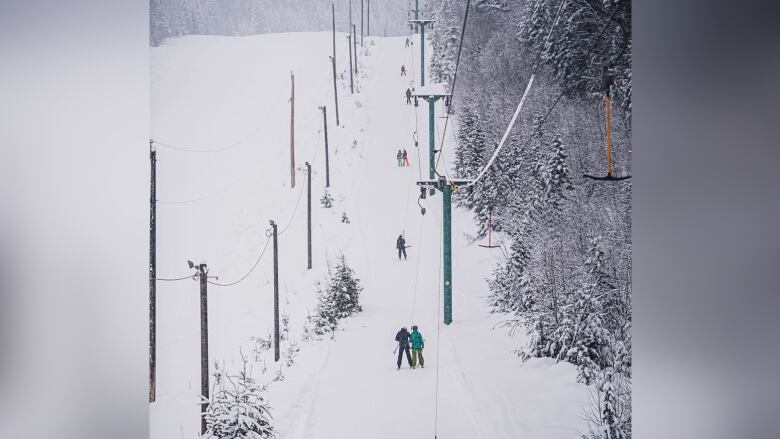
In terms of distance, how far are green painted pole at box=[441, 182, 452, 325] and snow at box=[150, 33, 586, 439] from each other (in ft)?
0.22

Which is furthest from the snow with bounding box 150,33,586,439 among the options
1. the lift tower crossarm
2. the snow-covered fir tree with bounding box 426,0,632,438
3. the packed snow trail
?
the snow-covered fir tree with bounding box 426,0,632,438

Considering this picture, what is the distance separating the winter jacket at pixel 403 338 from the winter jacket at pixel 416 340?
5cm

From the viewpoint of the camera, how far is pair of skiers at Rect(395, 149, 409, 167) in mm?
4863

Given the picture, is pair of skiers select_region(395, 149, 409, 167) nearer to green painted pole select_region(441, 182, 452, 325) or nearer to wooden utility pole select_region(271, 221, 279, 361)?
green painted pole select_region(441, 182, 452, 325)

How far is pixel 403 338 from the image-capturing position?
14.2ft

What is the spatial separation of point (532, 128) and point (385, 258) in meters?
1.79

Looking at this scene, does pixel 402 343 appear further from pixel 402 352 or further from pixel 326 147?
pixel 326 147

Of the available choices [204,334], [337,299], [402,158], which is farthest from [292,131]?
[204,334]

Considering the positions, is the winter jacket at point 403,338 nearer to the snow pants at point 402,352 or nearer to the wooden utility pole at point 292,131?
the snow pants at point 402,352

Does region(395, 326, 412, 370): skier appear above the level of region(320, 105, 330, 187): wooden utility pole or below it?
below

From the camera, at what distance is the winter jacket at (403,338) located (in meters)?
4.30

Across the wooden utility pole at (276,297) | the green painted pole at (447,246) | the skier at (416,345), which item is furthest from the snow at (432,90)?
the skier at (416,345)
